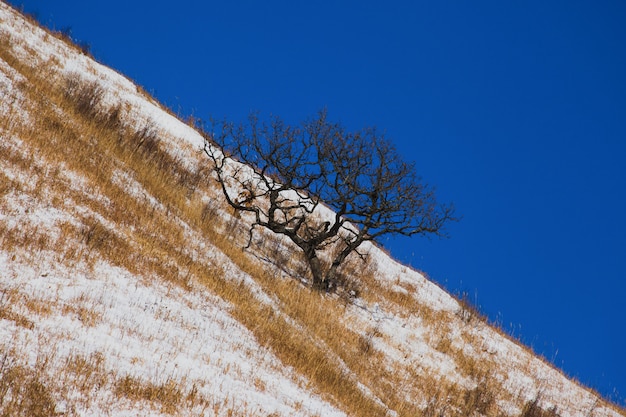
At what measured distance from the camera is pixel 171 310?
336 inches

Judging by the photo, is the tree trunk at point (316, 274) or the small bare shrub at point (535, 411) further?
the tree trunk at point (316, 274)

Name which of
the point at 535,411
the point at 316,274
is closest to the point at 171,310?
the point at 316,274

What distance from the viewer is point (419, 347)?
16.5m

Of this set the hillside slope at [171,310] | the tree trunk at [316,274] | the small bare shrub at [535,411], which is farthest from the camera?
the tree trunk at [316,274]

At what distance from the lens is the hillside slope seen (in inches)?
240

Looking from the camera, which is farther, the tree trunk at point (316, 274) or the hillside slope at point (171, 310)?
the tree trunk at point (316, 274)

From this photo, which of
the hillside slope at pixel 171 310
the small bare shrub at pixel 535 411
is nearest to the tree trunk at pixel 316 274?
the hillside slope at pixel 171 310

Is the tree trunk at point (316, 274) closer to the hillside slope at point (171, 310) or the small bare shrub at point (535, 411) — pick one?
the hillside slope at point (171, 310)

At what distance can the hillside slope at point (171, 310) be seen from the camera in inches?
240

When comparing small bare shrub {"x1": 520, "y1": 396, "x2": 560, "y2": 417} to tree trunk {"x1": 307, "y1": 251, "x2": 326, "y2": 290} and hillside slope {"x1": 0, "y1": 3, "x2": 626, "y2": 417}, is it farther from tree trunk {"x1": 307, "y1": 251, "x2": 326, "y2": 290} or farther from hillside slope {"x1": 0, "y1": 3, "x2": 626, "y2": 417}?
tree trunk {"x1": 307, "y1": 251, "x2": 326, "y2": 290}

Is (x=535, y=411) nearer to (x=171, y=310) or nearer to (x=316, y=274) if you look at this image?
(x=316, y=274)

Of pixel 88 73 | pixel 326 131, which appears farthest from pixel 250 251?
pixel 88 73

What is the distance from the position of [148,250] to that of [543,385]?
14600 millimetres

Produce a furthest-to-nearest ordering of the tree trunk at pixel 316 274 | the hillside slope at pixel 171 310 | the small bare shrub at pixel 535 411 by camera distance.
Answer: the tree trunk at pixel 316 274 < the small bare shrub at pixel 535 411 < the hillside slope at pixel 171 310
